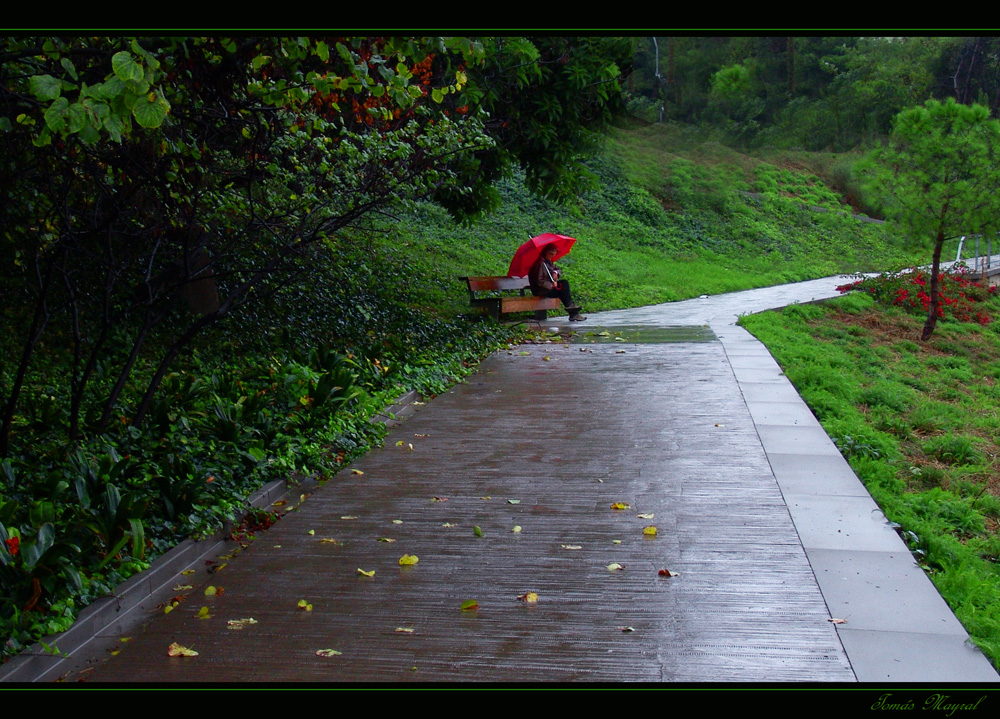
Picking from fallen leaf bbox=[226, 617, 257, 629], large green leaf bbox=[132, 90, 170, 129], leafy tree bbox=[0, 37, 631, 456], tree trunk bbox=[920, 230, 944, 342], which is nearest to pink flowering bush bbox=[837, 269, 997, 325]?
tree trunk bbox=[920, 230, 944, 342]

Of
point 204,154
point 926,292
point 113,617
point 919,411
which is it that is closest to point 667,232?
point 926,292

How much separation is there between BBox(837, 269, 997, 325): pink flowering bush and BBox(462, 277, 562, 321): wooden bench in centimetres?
767

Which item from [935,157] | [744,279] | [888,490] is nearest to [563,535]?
[888,490]

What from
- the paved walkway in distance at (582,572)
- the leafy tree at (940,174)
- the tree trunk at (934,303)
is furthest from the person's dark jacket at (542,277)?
the paved walkway in distance at (582,572)

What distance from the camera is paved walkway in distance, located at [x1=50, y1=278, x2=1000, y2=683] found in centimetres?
379

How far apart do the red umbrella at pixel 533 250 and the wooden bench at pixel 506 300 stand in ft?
0.85

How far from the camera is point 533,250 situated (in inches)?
584

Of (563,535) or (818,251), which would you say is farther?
(818,251)

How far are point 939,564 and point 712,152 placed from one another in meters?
31.9

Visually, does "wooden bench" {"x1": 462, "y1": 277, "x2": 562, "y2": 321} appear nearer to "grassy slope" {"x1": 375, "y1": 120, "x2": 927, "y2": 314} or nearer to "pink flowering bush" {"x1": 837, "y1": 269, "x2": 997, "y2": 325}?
"grassy slope" {"x1": 375, "y1": 120, "x2": 927, "y2": 314}

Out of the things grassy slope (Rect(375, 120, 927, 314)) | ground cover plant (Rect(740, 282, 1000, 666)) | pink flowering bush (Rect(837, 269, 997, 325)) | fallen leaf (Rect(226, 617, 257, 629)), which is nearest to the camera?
fallen leaf (Rect(226, 617, 257, 629))

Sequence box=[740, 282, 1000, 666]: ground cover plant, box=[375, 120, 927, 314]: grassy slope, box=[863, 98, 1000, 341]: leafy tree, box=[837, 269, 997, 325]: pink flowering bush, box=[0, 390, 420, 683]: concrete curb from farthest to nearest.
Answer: box=[375, 120, 927, 314]: grassy slope → box=[837, 269, 997, 325]: pink flowering bush → box=[863, 98, 1000, 341]: leafy tree → box=[740, 282, 1000, 666]: ground cover plant → box=[0, 390, 420, 683]: concrete curb
